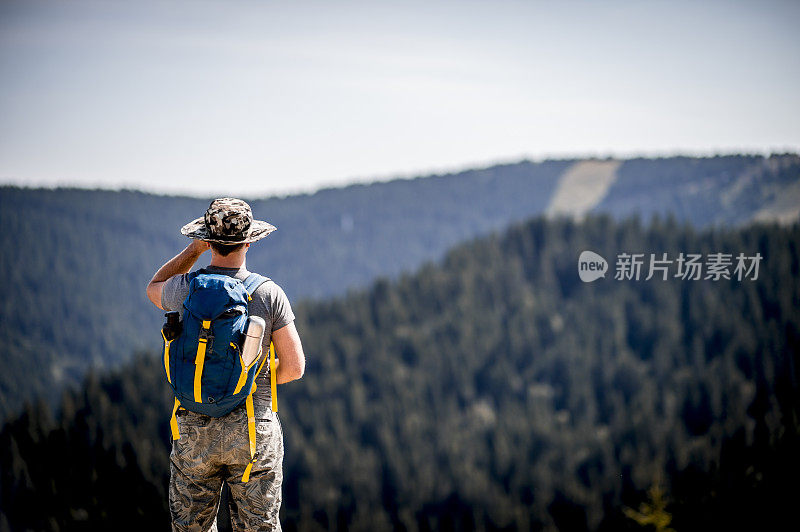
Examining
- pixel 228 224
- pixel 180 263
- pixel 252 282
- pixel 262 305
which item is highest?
pixel 228 224

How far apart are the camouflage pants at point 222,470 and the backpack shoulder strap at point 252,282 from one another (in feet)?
3.10

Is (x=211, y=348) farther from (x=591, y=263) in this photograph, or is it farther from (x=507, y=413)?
(x=591, y=263)

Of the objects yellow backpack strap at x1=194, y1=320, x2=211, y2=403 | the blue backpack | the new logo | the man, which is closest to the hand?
the man

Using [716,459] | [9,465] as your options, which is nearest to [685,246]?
[716,459]

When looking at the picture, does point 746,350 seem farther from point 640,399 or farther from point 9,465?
point 9,465

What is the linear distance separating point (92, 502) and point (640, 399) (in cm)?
10786

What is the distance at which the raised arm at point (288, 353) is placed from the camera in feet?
18.7

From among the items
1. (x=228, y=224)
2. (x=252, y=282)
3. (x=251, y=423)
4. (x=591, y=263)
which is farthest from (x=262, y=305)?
(x=591, y=263)

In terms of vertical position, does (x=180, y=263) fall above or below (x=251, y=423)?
above

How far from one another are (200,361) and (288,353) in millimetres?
688

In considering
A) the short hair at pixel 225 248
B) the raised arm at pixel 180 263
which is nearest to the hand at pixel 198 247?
the raised arm at pixel 180 263

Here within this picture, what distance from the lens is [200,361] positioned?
5.42 metres

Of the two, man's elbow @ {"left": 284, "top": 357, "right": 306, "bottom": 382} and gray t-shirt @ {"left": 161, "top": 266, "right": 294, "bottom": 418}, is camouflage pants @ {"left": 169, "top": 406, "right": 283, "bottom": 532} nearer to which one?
gray t-shirt @ {"left": 161, "top": 266, "right": 294, "bottom": 418}

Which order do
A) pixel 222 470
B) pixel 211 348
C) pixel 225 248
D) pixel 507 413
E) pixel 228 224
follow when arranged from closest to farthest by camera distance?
pixel 211 348 < pixel 228 224 < pixel 225 248 < pixel 222 470 < pixel 507 413
